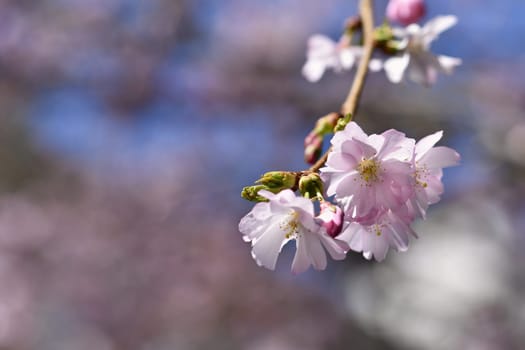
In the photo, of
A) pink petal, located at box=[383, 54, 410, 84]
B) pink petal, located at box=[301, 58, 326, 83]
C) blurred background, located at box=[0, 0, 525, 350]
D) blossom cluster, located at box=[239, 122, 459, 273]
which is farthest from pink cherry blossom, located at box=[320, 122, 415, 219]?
blurred background, located at box=[0, 0, 525, 350]

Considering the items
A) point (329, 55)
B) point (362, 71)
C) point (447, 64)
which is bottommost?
point (447, 64)

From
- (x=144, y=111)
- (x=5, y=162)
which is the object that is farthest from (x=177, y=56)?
(x=5, y=162)

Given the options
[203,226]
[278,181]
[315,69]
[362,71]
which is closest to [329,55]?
[315,69]

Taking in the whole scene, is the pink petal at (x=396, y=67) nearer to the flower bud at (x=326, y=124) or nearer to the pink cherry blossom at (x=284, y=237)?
the flower bud at (x=326, y=124)

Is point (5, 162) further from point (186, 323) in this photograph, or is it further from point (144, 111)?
point (186, 323)

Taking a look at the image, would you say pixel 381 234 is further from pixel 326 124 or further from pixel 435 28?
pixel 435 28

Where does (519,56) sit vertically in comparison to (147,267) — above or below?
below

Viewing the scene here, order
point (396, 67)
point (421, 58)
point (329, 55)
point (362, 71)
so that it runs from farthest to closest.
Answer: point (329, 55), point (421, 58), point (396, 67), point (362, 71)
